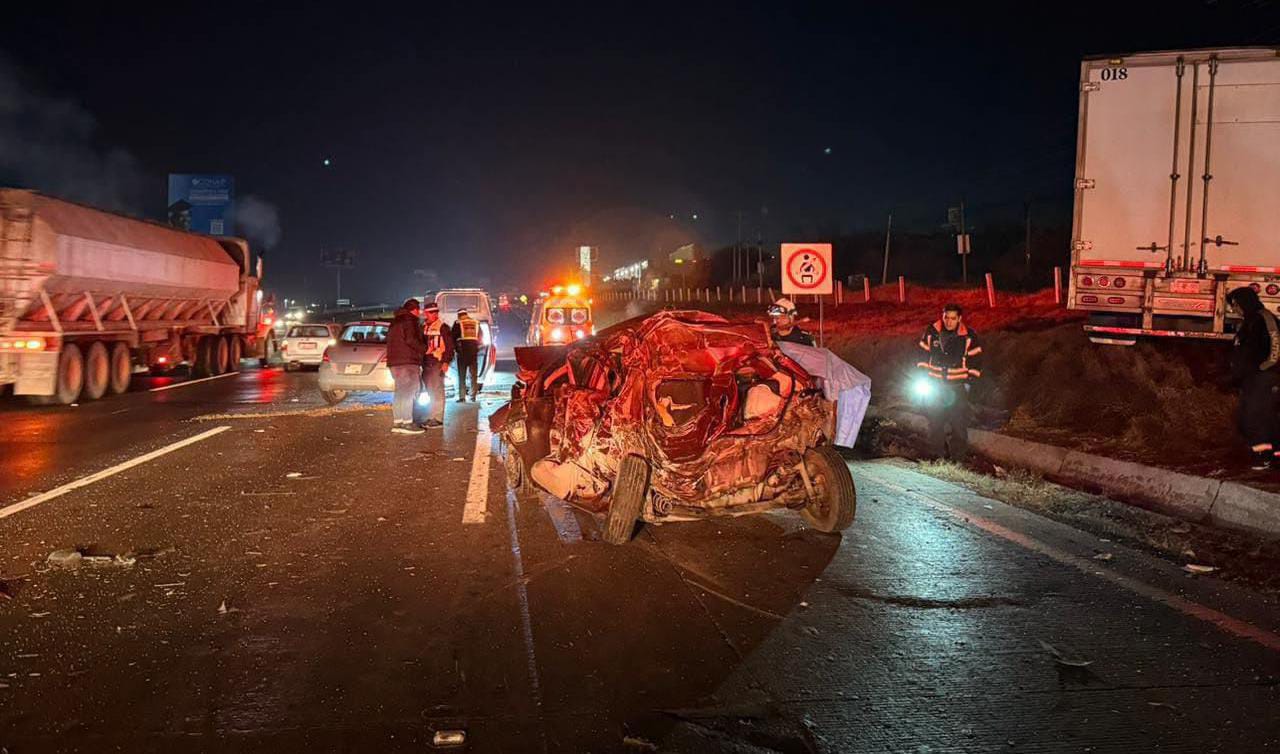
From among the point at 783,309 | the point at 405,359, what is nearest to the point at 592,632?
the point at 783,309

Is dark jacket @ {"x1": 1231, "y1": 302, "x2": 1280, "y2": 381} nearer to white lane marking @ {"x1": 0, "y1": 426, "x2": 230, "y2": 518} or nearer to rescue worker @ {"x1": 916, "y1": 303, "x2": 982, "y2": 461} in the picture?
rescue worker @ {"x1": 916, "y1": 303, "x2": 982, "y2": 461}

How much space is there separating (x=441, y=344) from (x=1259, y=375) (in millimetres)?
9853

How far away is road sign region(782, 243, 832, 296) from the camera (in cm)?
1445

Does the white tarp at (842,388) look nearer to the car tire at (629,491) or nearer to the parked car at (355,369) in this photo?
the car tire at (629,491)

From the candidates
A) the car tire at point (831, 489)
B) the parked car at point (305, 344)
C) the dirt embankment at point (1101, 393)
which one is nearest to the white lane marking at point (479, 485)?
the car tire at point (831, 489)

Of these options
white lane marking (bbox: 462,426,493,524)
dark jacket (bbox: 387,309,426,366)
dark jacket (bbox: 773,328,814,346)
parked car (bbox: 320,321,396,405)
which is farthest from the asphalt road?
parked car (bbox: 320,321,396,405)

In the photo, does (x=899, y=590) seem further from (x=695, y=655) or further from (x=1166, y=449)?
(x=1166, y=449)

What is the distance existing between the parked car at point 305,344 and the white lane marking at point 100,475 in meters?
12.7

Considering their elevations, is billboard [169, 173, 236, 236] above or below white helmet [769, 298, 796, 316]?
above

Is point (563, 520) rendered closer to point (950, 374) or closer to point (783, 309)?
point (783, 309)

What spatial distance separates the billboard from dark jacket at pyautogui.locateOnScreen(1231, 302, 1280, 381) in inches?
2211

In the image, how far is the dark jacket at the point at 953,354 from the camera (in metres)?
10.4

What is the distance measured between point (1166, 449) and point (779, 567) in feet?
18.7

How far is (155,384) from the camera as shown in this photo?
22438mm
